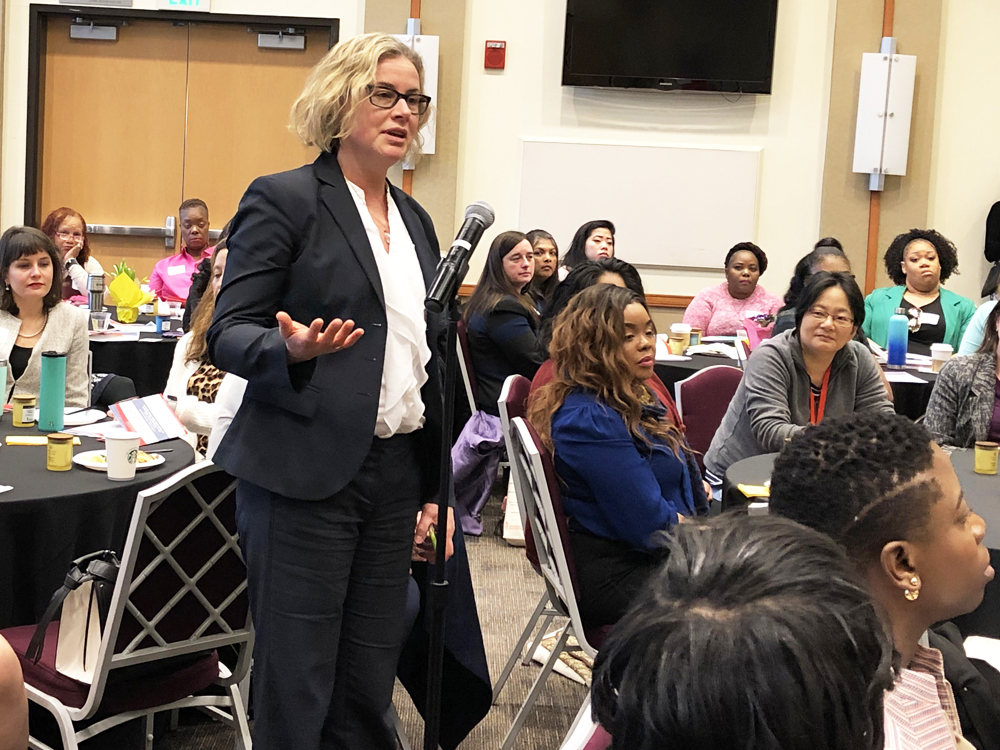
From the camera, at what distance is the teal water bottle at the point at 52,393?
3.06 m

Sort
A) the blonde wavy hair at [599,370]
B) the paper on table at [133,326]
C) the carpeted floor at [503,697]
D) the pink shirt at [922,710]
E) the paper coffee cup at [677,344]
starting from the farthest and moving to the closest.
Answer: the paper on table at [133,326]
the paper coffee cup at [677,344]
the carpeted floor at [503,697]
the blonde wavy hair at [599,370]
the pink shirt at [922,710]

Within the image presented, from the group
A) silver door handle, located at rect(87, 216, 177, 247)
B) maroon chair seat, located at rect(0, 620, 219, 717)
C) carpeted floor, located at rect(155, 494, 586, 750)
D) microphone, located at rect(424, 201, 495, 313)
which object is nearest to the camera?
microphone, located at rect(424, 201, 495, 313)

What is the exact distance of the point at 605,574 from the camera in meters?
2.47

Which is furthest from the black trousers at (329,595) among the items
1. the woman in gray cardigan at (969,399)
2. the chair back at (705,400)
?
the woman in gray cardigan at (969,399)

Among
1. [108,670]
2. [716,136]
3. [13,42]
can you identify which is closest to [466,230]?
[108,670]

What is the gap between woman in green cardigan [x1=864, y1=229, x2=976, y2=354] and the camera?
5.69m

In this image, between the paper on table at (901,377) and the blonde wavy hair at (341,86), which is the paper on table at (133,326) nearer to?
the paper on table at (901,377)

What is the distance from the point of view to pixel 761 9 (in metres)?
7.27

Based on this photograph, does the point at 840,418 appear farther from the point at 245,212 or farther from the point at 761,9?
the point at 761,9

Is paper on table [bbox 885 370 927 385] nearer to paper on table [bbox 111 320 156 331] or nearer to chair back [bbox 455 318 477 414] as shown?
chair back [bbox 455 318 477 414]

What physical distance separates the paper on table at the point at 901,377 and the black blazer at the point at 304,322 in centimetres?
314

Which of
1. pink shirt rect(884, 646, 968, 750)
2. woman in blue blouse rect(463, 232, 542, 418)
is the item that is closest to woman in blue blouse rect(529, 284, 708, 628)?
pink shirt rect(884, 646, 968, 750)

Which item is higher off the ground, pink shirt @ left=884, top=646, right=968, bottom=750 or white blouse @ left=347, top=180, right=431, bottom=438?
white blouse @ left=347, top=180, right=431, bottom=438

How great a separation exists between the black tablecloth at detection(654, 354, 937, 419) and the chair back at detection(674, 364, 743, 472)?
75 centimetres
